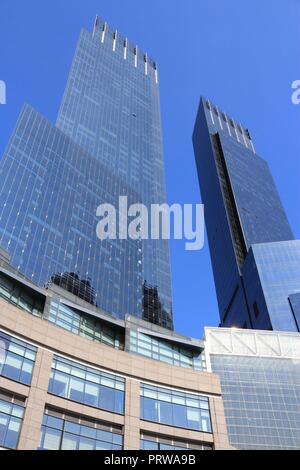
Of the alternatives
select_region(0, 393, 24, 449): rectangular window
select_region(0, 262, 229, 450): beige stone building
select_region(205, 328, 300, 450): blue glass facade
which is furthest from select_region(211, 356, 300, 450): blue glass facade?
select_region(0, 393, 24, 449): rectangular window

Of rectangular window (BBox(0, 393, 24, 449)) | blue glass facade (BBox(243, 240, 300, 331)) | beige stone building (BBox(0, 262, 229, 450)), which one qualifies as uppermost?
blue glass facade (BBox(243, 240, 300, 331))

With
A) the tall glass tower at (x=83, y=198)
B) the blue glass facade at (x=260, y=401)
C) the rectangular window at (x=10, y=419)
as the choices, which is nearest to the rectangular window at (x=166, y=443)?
the rectangular window at (x=10, y=419)

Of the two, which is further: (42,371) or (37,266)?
(37,266)

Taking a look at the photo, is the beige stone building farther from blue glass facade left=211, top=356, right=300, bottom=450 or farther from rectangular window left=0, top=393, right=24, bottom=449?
blue glass facade left=211, top=356, right=300, bottom=450

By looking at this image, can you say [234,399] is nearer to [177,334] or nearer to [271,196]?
[177,334]

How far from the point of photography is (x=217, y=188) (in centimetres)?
19538

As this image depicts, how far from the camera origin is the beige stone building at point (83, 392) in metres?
32.5

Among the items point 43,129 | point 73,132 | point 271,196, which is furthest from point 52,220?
point 271,196

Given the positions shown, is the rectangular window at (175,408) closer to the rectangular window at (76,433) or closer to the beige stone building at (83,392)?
the beige stone building at (83,392)

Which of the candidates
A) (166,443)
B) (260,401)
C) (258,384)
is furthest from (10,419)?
(258,384)

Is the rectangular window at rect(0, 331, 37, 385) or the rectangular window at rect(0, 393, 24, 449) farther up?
the rectangular window at rect(0, 331, 37, 385)

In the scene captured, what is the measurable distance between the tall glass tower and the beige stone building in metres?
53.4

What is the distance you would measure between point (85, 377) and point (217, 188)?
164m

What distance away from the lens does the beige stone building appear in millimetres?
32469
